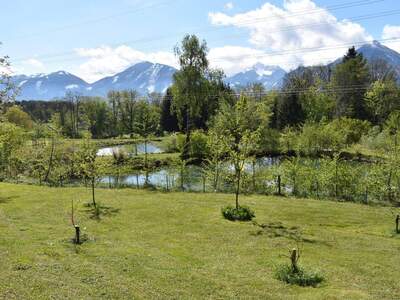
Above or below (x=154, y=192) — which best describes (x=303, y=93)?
above

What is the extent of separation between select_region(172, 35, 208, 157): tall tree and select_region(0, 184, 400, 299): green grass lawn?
101 ft

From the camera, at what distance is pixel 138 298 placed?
11000mm

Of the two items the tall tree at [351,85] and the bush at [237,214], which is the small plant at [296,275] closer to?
the bush at [237,214]

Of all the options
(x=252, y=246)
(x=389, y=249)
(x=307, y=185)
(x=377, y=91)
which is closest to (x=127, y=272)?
(x=252, y=246)

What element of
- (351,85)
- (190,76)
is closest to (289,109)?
(351,85)

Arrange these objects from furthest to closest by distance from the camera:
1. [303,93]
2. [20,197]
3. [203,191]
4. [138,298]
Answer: [303,93]
[203,191]
[20,197]
[138,298]

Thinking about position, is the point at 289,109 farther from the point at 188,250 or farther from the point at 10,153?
the point at 188,250

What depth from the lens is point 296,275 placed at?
1279cm

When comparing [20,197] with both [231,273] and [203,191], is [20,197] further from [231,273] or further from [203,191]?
[231,273]

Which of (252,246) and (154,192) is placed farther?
(154,192)

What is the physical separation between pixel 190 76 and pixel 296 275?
44.5 meters

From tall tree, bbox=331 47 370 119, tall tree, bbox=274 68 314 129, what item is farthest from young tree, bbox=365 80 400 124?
tall tree, bbox=274 68 314 129

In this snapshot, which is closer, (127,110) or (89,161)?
(89,161)

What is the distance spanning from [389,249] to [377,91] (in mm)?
53199
